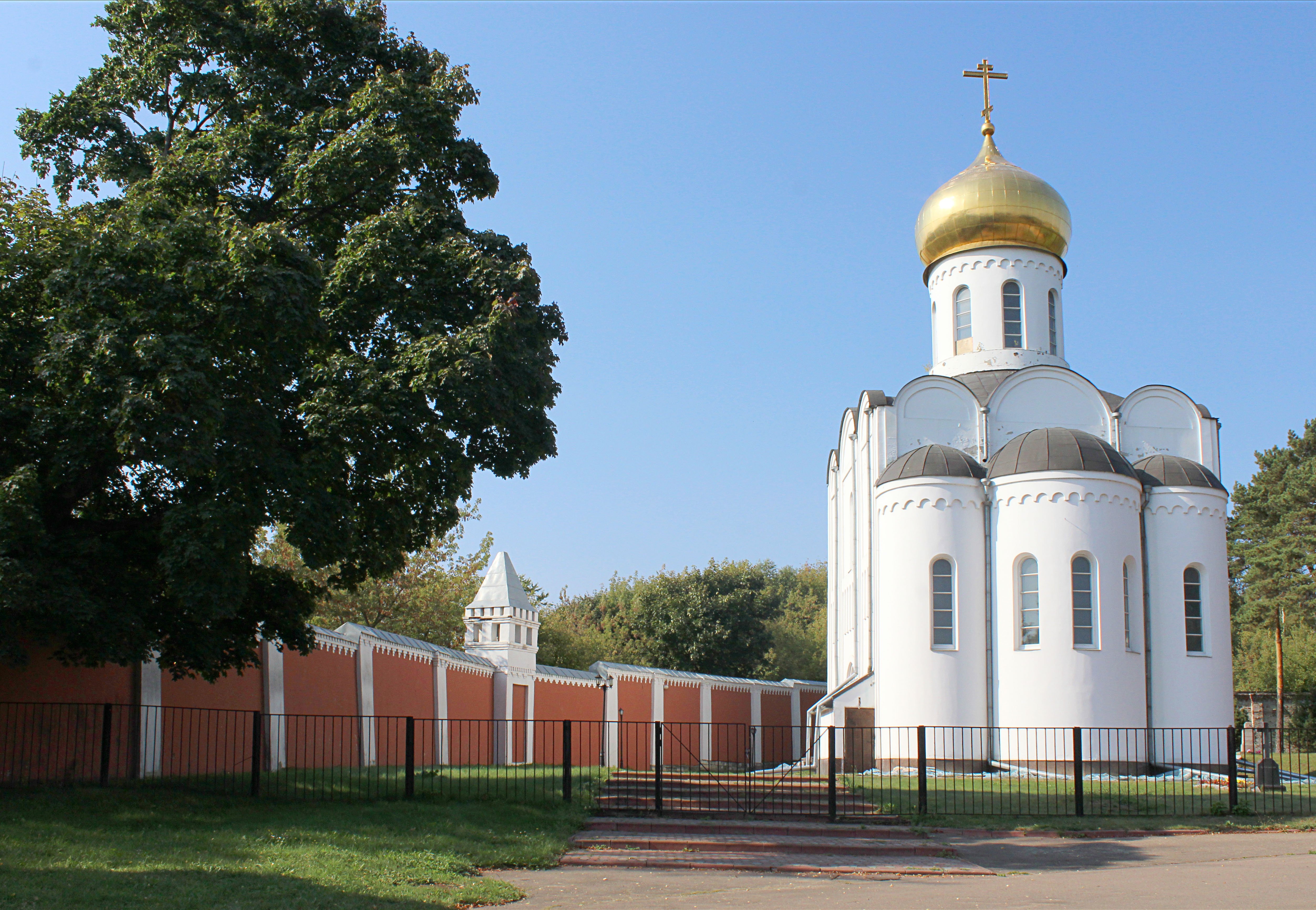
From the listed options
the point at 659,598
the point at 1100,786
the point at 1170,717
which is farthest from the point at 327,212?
the point at 659,598

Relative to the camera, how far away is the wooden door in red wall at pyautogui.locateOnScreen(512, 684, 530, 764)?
26.4 metres

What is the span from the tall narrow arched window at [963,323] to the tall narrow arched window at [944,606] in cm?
726

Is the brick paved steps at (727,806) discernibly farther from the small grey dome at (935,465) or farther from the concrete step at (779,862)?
the small grey dome at (935,465)

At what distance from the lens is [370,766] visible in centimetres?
1900

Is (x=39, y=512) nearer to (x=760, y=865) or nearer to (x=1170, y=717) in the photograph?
(x=760, y=865)

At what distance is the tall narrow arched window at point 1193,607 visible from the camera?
2247cm

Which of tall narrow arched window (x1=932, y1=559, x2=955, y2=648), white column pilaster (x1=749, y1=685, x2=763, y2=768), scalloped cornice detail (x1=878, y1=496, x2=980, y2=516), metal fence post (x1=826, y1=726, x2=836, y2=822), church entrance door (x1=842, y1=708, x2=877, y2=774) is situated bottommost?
white column pilaster (x1=749, y1=685, x2=763, y2=768)

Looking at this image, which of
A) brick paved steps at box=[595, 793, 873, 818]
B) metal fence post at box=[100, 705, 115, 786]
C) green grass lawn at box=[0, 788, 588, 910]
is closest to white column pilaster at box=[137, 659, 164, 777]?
metal fence post at box=[100, 705, 115, 786]

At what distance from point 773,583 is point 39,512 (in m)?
63.7

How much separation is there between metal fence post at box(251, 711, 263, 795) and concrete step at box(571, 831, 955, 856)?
400cm

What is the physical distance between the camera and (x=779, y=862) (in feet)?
36.9

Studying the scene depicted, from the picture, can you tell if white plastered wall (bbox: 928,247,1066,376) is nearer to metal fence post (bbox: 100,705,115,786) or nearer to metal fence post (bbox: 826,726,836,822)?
metal fence post (bbox: 826,726,836,822)

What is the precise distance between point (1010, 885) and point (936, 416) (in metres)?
15.8

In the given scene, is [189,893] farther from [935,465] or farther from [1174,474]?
[1174,474]
